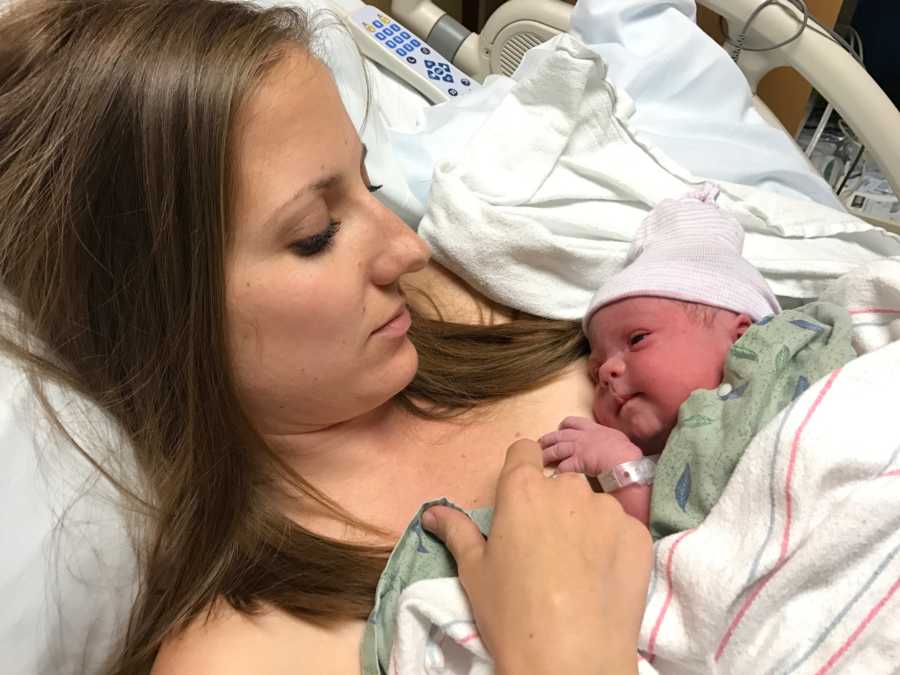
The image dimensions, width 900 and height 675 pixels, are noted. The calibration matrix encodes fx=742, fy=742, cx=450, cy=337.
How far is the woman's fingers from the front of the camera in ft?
2.44

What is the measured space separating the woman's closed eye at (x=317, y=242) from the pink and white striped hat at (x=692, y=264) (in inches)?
15.1

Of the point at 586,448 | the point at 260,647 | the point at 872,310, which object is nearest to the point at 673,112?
the point at 872,310

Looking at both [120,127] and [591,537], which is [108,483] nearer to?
[120,127]

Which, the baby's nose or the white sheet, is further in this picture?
the white sheet

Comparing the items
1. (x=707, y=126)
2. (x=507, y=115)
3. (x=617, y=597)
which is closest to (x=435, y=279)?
(x=507, y=115)

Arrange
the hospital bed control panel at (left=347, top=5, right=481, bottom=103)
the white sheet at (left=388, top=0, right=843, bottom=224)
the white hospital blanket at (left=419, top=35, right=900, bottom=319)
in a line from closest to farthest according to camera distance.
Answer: the white hospital blanket at (left=419, top=35, right=900, bottom=319) < the white sheet at (left=388, top=0, right=843, bottom=224) < the hospital bed control panel at (left=347, top=5, right=481, bottom=103)

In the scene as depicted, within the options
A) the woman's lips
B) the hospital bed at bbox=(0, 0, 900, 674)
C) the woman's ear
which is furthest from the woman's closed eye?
the woman's ear

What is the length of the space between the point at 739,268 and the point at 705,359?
15 centimetres

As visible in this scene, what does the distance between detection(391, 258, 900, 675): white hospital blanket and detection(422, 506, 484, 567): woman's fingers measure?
0.04 metres

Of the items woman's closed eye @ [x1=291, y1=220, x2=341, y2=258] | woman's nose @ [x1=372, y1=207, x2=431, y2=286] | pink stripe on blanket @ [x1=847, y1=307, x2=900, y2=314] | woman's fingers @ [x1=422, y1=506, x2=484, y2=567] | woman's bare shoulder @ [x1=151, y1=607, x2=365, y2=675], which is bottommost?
woman's bare shoulder @ [x1=151, y1=607, x2=365, y2=675]

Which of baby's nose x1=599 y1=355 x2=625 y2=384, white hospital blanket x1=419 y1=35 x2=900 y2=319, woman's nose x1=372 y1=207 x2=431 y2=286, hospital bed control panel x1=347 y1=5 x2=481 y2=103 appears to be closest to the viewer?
woman's nose x1=372 y1=207 x2=431 y2=286

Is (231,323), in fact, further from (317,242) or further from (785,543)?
(785,543)

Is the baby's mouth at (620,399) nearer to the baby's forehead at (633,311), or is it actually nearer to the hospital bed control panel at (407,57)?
the baby's forehead at (633,311)

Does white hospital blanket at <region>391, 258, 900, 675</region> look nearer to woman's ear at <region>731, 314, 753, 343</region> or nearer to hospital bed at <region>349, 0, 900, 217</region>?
woman's ear at <region>731, 314, 753, 343</region>
